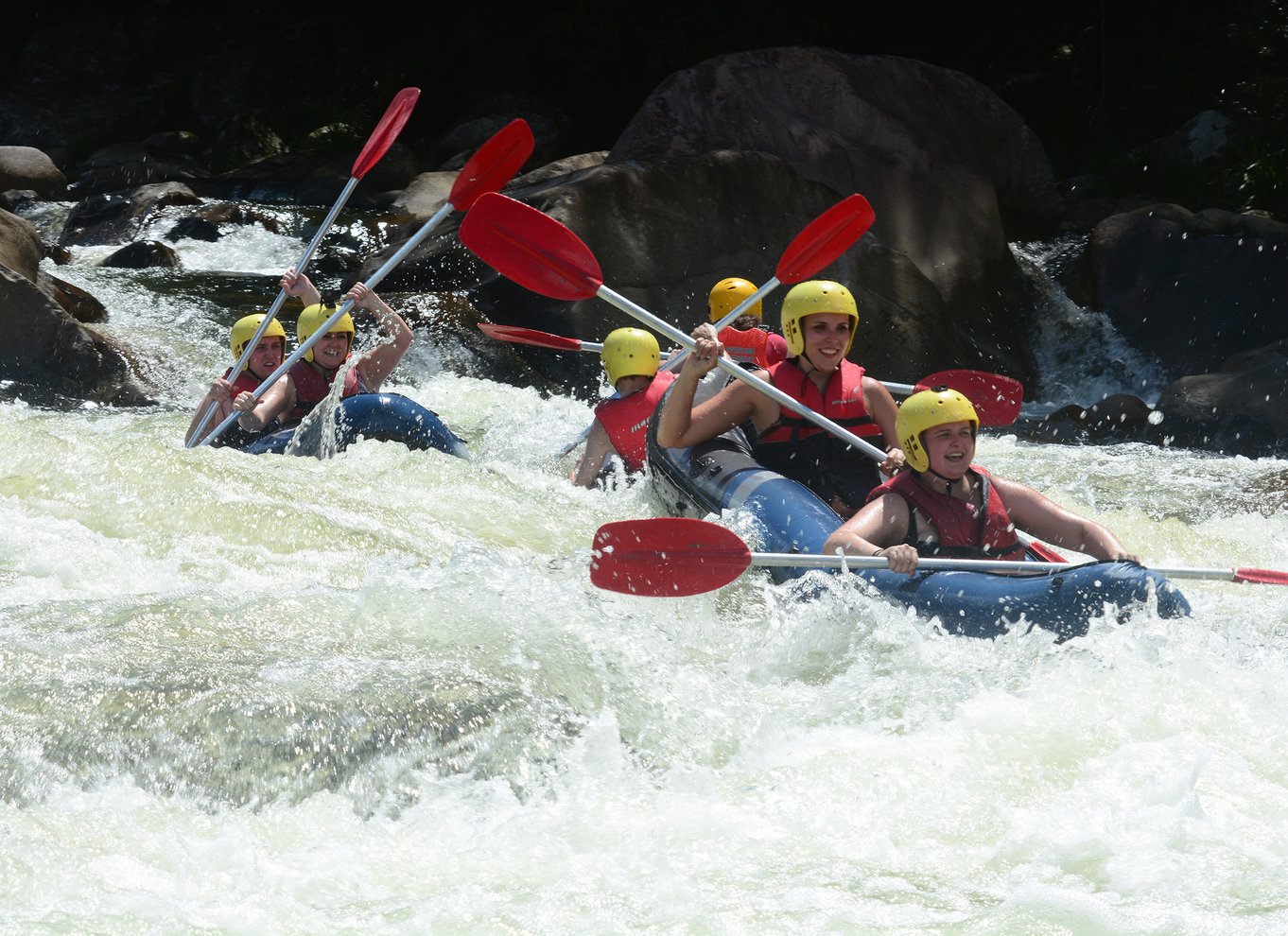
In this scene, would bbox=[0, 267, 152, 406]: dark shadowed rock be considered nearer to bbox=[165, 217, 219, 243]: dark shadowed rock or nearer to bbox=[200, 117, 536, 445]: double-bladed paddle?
bbox=[200, 117, 536, 445]: double-bladed paddle

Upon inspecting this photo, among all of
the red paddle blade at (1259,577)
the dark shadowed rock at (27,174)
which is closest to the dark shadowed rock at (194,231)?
the dark shadowed rock at (27,174)

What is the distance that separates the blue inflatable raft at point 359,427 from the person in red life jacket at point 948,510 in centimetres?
280

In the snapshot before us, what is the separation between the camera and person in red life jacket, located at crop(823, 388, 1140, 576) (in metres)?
4.20

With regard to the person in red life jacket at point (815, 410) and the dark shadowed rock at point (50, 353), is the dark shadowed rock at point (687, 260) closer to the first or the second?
the dark shadowed rock at point (50, 353)

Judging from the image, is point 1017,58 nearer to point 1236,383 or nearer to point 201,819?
point 1236,383

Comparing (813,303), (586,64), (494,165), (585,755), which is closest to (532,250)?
(813,303)

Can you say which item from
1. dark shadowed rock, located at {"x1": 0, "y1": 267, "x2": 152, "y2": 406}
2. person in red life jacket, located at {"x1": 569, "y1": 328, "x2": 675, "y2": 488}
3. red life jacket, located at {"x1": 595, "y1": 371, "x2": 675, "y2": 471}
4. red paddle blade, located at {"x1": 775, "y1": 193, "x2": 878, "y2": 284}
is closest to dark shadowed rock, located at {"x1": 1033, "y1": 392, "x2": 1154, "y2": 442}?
red paddle blade, located at {"x1": 775, "y1": 193, "x2": 878, "y2": 284}

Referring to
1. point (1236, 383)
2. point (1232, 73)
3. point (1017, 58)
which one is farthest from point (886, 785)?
point (1017, 58)

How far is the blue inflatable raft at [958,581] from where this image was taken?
3.63m

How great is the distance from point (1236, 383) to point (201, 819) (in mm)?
7547

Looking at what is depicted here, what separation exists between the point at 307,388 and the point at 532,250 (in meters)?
1.85

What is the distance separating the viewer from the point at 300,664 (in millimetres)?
3578

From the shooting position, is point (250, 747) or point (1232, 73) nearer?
point (250, 747)

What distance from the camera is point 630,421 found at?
6.30 meters
